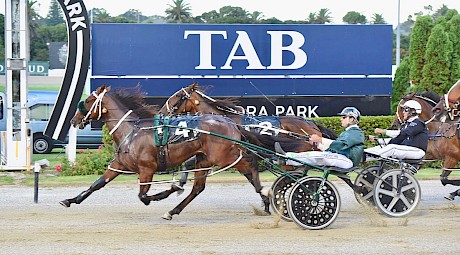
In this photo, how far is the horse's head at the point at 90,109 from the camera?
12250mm

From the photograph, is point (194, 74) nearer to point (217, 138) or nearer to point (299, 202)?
point (217, 138)

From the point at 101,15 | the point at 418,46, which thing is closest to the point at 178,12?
the point at 101,15

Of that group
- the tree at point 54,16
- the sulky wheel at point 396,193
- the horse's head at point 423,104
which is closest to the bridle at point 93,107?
the sulky wheel at point 396,193

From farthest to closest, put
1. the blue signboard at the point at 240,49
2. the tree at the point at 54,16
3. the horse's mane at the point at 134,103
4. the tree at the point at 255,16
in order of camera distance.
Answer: the tree at the point at 54,16 < the tree at the point at 255,16 < the blue signboard at the point at 240,49 < the horse's mane at the point at 134,103

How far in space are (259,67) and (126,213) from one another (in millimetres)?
7310

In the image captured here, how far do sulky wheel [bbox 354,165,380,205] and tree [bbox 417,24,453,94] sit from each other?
1100 cm

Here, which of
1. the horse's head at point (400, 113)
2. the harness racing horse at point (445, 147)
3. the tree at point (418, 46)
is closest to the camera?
the harness racing horse at point (445, 147)

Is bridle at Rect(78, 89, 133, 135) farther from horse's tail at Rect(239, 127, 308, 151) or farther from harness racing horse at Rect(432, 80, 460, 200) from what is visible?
harness racing horse at Rect(432, 80, 460, 200)

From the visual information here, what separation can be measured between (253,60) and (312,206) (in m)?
8.87

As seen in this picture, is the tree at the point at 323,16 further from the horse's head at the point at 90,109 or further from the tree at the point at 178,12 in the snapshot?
the horse's head at the point at 90,109

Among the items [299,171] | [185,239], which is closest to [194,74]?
[299,171]

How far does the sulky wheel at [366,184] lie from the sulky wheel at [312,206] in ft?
3.11

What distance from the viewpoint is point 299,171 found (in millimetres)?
11180

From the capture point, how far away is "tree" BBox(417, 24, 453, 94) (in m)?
21.5
